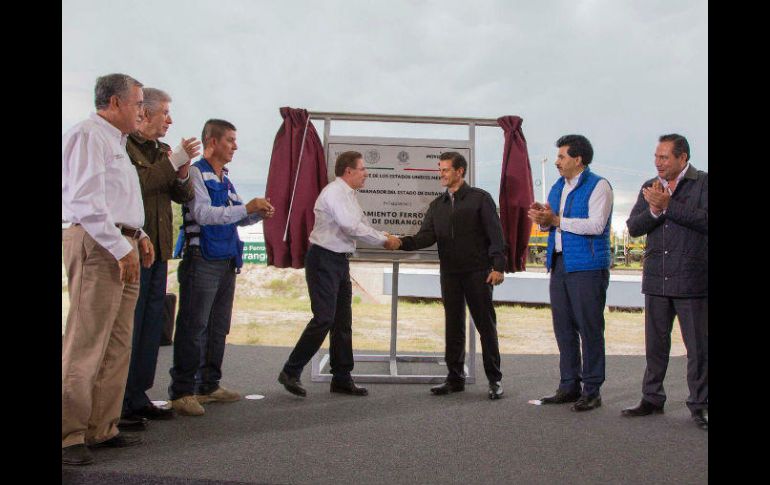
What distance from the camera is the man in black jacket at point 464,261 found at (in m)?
3.49

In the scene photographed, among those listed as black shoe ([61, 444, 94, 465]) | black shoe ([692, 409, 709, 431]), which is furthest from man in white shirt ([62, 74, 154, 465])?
black shoe ([692, 409, 709, 431])

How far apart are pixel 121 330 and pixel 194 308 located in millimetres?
629

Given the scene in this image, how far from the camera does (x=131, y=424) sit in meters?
2.66

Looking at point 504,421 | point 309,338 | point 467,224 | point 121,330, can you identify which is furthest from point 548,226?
point 121,330

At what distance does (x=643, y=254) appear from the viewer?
3152 mm

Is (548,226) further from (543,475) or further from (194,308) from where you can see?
(194,308)

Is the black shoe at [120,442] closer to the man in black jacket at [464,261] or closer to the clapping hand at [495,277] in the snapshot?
the man in black jacket at [464,261]

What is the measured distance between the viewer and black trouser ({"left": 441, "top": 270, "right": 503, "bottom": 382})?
11.5 ft

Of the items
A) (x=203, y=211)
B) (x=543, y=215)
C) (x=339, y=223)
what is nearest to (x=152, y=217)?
(x=203, y=211)

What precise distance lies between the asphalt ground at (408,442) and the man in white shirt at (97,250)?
190mm

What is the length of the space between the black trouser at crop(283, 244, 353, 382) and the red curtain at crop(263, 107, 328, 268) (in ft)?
1.26

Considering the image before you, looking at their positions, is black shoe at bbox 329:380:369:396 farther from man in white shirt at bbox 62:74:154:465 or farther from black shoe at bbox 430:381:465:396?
man in white shirt at bbox 62:74:154:465

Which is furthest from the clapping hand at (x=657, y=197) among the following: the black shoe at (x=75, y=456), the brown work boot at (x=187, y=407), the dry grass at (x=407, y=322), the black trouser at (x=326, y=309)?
the dry grass at (x=407, y=322)
